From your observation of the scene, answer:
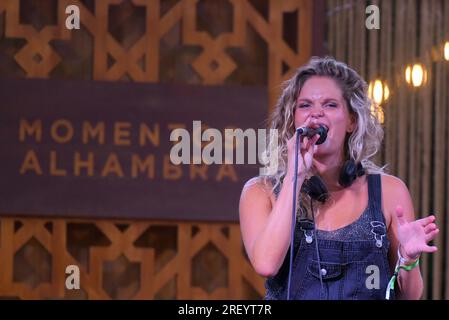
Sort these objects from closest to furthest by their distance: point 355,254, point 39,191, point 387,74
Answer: point 355,254 → point 39,191 → point 387,74

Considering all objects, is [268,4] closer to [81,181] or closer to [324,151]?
[81,181]

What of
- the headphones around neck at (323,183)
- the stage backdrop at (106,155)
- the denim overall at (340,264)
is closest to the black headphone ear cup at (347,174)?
the headphones around neck at (323,183)

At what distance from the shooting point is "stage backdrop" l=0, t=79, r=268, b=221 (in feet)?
13.0

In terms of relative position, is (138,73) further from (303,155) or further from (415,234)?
(415,234)

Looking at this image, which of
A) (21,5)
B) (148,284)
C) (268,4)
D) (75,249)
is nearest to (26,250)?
(75,249)

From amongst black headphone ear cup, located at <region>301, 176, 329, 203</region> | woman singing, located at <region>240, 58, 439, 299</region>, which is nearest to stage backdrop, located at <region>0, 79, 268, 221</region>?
woman singing, located at <region>240, 58, 439, 299</region>

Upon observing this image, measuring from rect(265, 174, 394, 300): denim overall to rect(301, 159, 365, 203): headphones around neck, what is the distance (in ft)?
0.27

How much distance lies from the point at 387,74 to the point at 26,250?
1.90 metres

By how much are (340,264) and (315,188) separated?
0.68ft

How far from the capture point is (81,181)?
3.97 meters

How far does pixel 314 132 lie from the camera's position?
7.14 ft

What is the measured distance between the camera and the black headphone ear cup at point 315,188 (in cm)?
226

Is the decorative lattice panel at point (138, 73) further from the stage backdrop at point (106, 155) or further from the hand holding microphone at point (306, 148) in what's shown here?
the hand holding microphone at point (306, 148)

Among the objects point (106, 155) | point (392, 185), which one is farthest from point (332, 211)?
point (106, 155)
